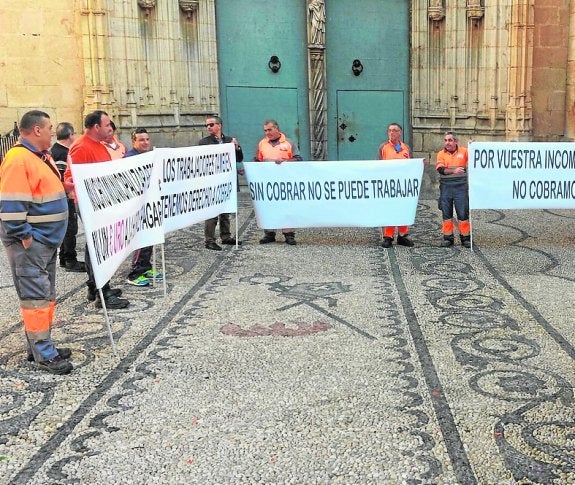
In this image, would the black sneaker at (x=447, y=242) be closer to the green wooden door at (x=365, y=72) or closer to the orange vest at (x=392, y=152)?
the orange vest at (x=392, y=152)

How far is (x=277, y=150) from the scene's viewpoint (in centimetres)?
959

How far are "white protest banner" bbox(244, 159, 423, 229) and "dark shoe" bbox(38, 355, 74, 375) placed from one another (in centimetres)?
482

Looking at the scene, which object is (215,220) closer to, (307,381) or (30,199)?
(30,199)

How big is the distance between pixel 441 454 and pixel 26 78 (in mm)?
Answer: 11435

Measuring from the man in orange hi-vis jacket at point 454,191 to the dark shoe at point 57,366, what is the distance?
5.67m

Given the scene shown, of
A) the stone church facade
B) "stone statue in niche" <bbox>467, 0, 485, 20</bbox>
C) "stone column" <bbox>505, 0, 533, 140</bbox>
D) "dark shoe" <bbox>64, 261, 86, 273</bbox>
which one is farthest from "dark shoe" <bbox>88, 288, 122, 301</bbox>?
"stone statue in niche" <bbox>467, 0, 485, 20</bbox>

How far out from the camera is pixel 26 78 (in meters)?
12.6

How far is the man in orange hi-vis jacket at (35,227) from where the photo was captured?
462 cm

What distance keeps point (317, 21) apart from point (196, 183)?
7617 mm

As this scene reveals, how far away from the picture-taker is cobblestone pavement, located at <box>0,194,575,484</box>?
3.45 metres

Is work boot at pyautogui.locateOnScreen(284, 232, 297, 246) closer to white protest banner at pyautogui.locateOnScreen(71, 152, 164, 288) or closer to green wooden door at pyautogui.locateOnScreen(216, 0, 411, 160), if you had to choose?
white protest banner at pyautogui.locateOnScreen(71, 152, 164, 288)

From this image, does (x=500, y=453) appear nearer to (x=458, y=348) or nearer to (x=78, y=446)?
(x=458, y=348)

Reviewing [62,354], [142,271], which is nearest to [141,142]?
[142,271]

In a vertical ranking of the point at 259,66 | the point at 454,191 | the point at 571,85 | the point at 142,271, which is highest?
the point at 259,66
